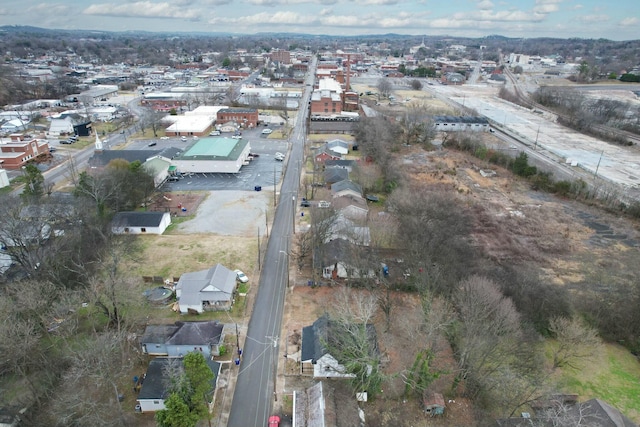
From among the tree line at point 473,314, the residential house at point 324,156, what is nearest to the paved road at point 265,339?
the tree line at point 473,314

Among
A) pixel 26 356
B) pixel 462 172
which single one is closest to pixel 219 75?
pixel 462 172

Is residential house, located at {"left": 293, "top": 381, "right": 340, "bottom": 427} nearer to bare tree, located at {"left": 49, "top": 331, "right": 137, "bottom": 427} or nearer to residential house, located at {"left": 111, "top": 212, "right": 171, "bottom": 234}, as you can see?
bare tree, located at {"left": 49, "top": 331, "right": 137, "bottom": 427}

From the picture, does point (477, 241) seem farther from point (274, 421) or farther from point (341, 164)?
point (274, 421)

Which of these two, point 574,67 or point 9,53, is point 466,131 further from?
point 9,53

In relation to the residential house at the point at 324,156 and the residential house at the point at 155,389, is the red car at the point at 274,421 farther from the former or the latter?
the residential house at the point at 324,156

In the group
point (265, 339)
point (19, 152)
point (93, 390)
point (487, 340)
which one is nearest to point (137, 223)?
point (93, 390)

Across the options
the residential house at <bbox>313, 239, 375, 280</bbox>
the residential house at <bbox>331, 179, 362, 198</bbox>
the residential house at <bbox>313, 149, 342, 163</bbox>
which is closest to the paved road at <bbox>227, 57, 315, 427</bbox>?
the residential house at <bbox>313, 239, 375, 280</bbox>
